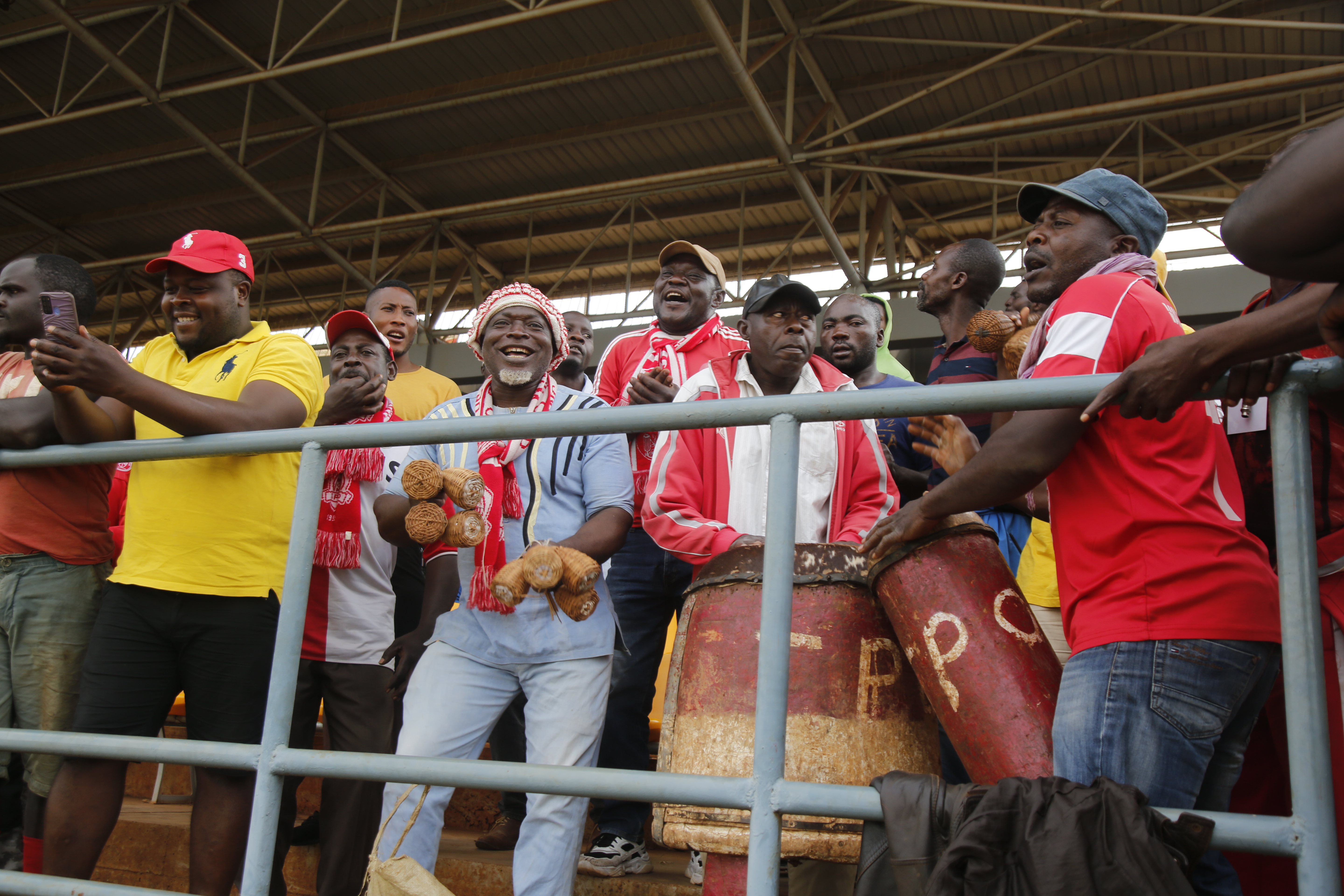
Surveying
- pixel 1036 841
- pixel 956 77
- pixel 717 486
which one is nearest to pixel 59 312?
pixel 717 486

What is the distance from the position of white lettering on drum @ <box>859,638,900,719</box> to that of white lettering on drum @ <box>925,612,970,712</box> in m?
0.18

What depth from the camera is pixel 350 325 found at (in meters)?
3.62

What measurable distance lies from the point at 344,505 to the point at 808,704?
1892 mm

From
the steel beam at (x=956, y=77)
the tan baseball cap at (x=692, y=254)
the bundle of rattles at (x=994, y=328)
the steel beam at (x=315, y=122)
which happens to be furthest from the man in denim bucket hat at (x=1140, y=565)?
the steel beam at (x=315, y=122)

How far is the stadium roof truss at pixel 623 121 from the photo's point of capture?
922 centimetres

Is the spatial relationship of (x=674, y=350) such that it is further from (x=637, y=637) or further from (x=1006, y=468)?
(x=1006, y=468)

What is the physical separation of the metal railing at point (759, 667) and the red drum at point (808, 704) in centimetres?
17

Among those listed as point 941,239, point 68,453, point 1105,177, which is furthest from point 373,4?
point 1105,177

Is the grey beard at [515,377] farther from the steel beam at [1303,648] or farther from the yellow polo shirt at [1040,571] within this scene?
the steel beam at [1303,648]

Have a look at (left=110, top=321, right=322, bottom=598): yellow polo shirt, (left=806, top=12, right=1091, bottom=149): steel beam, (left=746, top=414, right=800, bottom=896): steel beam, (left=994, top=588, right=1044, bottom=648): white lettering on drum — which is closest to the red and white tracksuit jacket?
(left=994, top=588, right=1044, bottom=648): white lettering on drum

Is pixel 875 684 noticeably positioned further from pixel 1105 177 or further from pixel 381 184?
pixel 381 184

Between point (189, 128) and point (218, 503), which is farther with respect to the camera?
point (189, 128)

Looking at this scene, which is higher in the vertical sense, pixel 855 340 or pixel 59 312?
pixel 855 340

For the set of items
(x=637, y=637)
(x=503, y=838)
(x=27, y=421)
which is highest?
(x=27, y=421)
